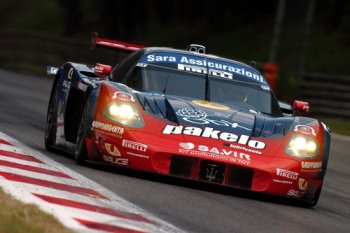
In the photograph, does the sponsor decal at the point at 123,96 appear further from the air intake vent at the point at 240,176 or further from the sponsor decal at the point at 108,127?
the air intake vent at the point at 240,176

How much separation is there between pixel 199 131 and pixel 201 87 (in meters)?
1.37

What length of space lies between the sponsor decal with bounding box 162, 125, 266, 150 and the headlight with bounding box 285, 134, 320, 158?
25 cm

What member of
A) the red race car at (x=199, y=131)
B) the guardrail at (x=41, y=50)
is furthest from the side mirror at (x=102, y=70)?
the guardrail at (x=41, y=50)

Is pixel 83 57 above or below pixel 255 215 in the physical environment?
below

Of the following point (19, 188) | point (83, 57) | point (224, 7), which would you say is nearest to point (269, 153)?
point (19, 188)

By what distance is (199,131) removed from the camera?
9242 mm

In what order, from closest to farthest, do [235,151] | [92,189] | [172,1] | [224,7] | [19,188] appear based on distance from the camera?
[19,188] < [92,189] < [235,151] < [224,7] < [172,1]

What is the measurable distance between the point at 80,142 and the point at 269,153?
166 cm

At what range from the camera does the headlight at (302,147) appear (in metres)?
9.39

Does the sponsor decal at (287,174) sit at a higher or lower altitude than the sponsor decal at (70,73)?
lower

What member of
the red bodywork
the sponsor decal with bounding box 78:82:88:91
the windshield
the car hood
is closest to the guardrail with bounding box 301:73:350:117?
the windshield

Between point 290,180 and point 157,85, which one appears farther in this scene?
point 157,85

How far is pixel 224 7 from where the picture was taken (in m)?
47.2

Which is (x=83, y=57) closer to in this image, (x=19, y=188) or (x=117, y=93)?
(x=117, y=93)
